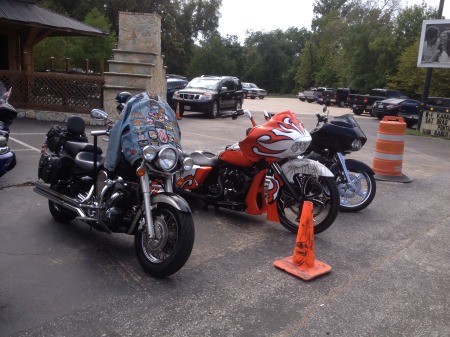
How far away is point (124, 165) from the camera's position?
464 cm

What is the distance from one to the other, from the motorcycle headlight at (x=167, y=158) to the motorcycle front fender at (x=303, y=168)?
1813 millimetres

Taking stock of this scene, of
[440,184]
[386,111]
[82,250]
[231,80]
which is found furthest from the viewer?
[386,111]

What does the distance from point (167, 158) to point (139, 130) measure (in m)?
0.45

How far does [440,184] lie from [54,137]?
23.6 feet

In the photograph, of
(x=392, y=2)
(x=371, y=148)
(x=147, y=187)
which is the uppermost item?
(x=392, y=2)

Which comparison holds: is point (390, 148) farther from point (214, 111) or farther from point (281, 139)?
point (214, 111)

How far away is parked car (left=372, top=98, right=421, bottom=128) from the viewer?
2275cm

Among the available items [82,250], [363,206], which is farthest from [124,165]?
[363,206]

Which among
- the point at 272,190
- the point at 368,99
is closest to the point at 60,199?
the point at 272,190

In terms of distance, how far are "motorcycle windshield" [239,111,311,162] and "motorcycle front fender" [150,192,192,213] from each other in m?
1.67

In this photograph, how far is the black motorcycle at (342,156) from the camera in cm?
673

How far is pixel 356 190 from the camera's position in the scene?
22.5 ft

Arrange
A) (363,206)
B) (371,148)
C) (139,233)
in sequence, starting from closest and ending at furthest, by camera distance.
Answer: (139,233), (363,206), (371,148)

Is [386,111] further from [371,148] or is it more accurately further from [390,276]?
[390,276]
